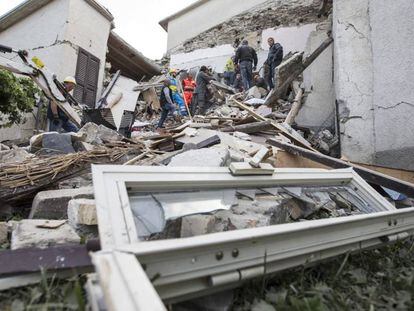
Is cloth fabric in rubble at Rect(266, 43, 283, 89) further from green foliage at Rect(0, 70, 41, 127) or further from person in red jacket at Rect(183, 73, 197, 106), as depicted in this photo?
green foliage at Rect(0, 70, 41, 127)

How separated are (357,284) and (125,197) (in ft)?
4.00

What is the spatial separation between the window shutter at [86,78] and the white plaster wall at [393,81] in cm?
767

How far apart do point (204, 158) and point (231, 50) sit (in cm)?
Result: 1174

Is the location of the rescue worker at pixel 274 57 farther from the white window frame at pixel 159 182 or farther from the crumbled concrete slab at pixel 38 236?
the crumbled concrete slab at pixel 38 236

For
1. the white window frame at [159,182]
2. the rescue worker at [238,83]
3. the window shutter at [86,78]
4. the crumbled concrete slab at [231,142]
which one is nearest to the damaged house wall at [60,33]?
the window shutter at [86,78]

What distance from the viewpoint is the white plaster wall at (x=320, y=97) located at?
639cm

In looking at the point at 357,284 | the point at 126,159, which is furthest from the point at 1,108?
the point at 357,284

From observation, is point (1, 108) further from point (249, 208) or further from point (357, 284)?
point (357, 284)

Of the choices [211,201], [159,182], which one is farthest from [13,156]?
[211,201]

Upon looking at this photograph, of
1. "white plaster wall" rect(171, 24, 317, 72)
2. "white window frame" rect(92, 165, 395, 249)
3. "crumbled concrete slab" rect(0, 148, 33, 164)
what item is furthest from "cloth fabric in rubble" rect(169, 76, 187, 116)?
"white window frame" rect(92, 165, 395, 249)

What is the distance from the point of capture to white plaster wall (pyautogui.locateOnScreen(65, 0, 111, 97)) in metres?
8.92

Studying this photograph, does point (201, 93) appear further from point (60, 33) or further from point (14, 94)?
point (14, 94)

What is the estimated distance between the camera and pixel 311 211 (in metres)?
2.36

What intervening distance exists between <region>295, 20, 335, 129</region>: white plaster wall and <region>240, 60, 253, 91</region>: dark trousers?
313 centimetres
